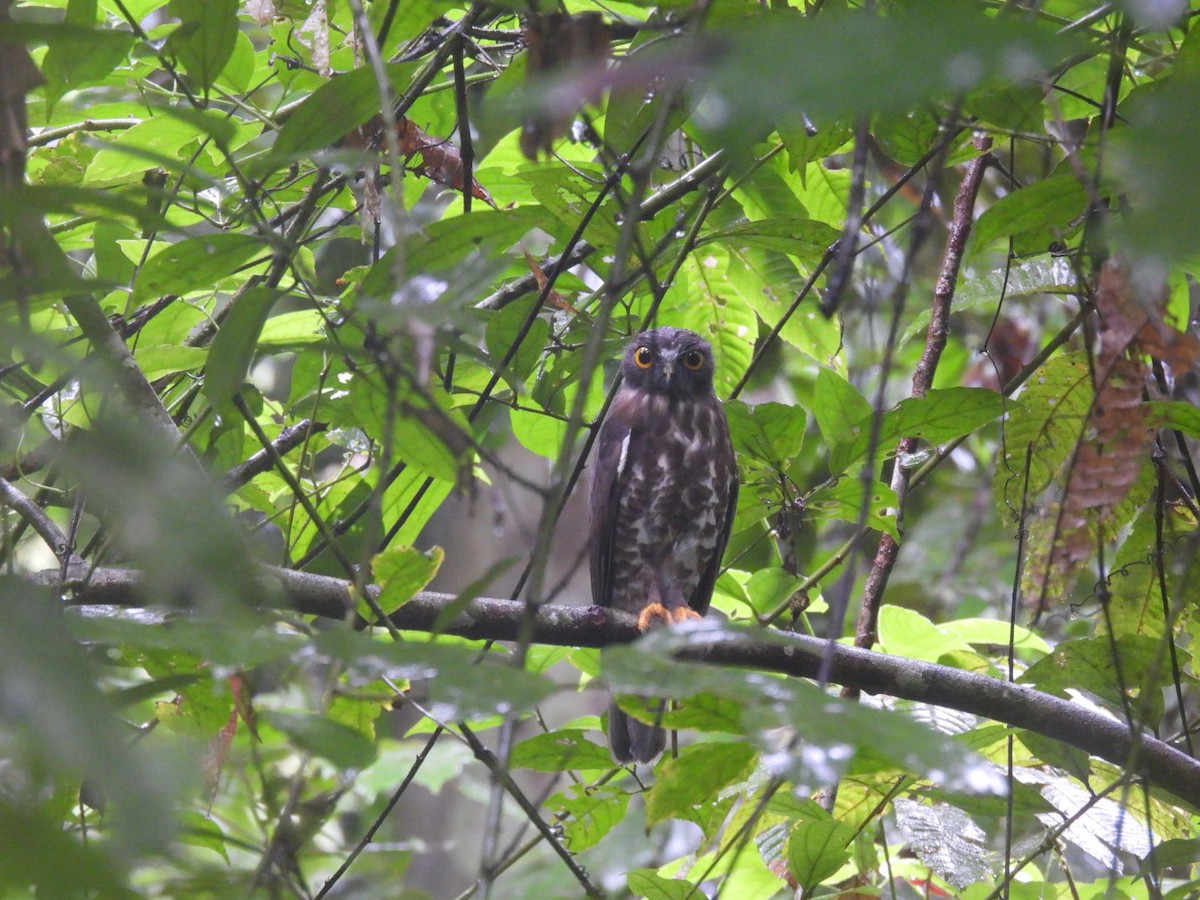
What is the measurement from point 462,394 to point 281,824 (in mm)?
1682

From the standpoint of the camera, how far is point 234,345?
148cm

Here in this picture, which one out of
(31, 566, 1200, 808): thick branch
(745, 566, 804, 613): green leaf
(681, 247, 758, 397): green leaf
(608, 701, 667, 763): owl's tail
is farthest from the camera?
(608, 701, 667, 763): owl's tail

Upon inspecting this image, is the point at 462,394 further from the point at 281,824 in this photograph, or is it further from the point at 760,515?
the point at 281,824

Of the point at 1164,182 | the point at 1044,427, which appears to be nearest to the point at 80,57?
the point at 1164,182

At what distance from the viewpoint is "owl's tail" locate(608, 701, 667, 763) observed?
3.80m

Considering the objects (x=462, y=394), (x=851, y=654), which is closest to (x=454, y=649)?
(x=851, y=654)

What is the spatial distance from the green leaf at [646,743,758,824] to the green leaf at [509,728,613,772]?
Answer: 1.86ft

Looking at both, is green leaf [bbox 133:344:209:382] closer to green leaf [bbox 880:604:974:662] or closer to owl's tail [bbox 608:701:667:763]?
green leaf [bbox 880:604:974:662]

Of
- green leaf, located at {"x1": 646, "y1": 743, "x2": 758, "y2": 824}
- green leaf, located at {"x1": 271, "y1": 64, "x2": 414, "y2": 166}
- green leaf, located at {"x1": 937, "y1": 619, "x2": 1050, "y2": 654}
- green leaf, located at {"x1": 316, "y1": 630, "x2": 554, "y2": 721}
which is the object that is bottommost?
green leaf, located at {"x1": 316, "y1": 630, "x2": 554, "y2": 721}

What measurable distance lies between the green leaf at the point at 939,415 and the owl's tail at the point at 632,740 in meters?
1.76

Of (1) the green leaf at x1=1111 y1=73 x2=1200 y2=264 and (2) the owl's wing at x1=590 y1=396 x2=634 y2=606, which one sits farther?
(2) the owl's wing at x1=590 y1=396 x2=634 y2=606

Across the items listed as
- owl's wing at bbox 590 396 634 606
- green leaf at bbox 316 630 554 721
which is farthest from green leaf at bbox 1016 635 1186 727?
owl's wing at bbox 590 396 634 606

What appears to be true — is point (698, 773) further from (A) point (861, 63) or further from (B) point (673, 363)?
(B) point (673, 363)

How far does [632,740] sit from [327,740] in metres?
3.10
